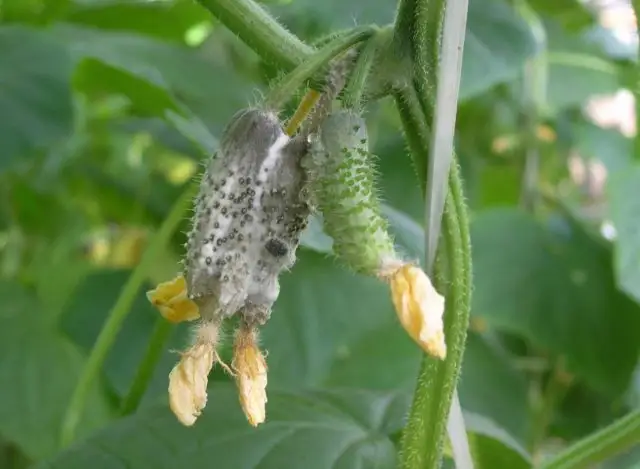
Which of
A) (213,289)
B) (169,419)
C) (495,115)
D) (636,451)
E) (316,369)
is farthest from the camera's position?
(495,115)

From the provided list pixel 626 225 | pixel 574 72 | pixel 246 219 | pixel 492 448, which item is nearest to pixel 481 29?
pixel 626 225

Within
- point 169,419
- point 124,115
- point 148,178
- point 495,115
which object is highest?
point 495,115

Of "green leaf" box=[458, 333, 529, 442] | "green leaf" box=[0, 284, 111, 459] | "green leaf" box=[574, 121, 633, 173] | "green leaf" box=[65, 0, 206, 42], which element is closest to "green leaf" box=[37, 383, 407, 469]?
"green leaf" box=[0, 284, 111, 459]

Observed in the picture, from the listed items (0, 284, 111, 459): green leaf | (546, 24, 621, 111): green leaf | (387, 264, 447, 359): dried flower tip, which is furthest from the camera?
(546, 24, 621, 111): green leaf

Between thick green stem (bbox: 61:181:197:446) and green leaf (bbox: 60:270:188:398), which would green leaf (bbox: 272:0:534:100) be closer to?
thick green stem (bbox: 61:181:197:446)

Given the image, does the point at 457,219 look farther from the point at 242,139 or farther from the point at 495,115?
the point at 495,115

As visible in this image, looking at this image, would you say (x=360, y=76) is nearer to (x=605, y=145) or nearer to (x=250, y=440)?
(x=250, y=440)

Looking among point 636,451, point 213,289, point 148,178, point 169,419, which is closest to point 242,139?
point 213,289
